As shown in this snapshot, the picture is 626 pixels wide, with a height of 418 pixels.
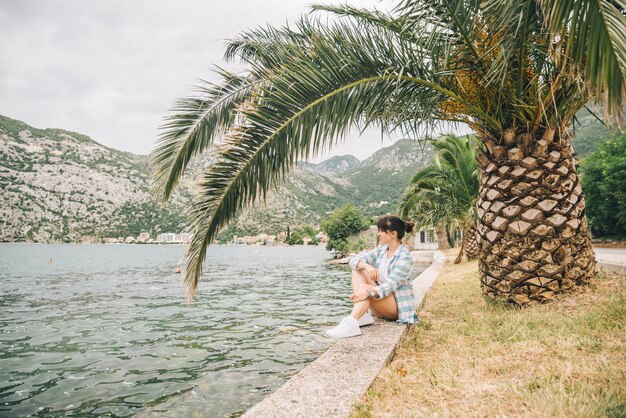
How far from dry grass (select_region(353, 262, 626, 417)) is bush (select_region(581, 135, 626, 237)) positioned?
22.0 metres

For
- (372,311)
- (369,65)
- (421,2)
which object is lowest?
(372,311)

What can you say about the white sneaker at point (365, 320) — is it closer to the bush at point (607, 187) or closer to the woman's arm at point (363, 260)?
the woman's arm at point (363, 260)

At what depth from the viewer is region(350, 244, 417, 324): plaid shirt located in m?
4.41

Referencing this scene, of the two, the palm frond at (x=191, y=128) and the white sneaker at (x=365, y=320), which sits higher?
the palm frond at (x=191, y=128)

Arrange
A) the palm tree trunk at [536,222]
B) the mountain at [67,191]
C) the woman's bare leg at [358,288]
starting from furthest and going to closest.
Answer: the mountain at [67,191] → the palm tree trunk at [536,222] → the woman's bare leg at [358,288]

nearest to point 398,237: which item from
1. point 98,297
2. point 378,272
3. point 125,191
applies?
point 378,272

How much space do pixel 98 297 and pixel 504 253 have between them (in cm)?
1469

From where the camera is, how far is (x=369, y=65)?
183 inches

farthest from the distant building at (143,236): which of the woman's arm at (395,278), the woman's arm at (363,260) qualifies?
the woman's arm at (395,278)

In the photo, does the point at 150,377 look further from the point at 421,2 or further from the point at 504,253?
the point at 421,2

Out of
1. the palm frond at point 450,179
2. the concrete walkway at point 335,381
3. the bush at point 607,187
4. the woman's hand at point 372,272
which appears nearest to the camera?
the concrete walkway at point 335,381

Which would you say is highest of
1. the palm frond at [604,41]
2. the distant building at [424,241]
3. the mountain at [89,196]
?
the mountain at [89,196]

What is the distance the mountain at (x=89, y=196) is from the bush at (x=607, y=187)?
89.2 meters

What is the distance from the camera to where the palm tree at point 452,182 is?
13617mm
